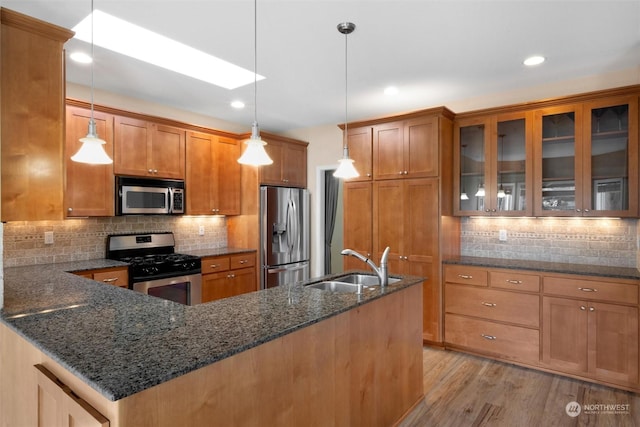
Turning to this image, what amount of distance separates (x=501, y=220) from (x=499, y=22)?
81.8 inches

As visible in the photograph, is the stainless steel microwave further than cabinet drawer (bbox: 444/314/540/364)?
Result: Yes

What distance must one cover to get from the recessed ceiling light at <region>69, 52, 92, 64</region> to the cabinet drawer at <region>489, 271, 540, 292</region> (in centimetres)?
394

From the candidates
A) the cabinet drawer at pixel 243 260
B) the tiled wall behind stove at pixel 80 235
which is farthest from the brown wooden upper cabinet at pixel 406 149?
the tiled wall behind stove at pixel 80 235

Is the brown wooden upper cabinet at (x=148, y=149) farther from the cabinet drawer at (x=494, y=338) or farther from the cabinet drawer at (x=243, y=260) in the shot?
the cabinet drawer at (x=494, y=338)

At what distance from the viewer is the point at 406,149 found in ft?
12.8

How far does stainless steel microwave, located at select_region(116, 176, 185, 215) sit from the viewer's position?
3.68m

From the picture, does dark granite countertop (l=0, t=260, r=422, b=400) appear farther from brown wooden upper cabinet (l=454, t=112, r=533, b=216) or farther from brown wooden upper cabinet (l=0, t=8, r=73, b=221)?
brown wooden upper cabinet (l=454, t=112, r=533, b=216)

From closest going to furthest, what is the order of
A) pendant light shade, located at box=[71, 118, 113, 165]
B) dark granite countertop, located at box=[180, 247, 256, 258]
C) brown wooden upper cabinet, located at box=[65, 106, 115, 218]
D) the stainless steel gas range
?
pendant light shade, located at box=[71, 118, 113, 165] → brown wooden upper cabinet, located at box=[65, 106, 115, 218] → the stainless steel gas range → dark granite countertop, located at box=[180, 247, 256, 258]

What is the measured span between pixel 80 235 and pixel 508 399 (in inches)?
160

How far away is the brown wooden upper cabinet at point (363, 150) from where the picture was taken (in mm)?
4156

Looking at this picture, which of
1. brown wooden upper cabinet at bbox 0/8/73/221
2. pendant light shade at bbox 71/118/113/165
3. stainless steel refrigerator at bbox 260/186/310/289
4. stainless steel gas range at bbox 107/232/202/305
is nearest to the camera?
brown wooden upper cabinet at bbox 0/8/73/221

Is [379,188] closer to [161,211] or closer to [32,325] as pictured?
[161,211]

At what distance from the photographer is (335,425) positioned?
70.8 inches

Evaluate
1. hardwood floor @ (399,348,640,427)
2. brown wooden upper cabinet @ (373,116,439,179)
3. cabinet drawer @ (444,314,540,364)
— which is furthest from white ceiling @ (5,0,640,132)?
hardwood floor @ (399,348,640,427)
